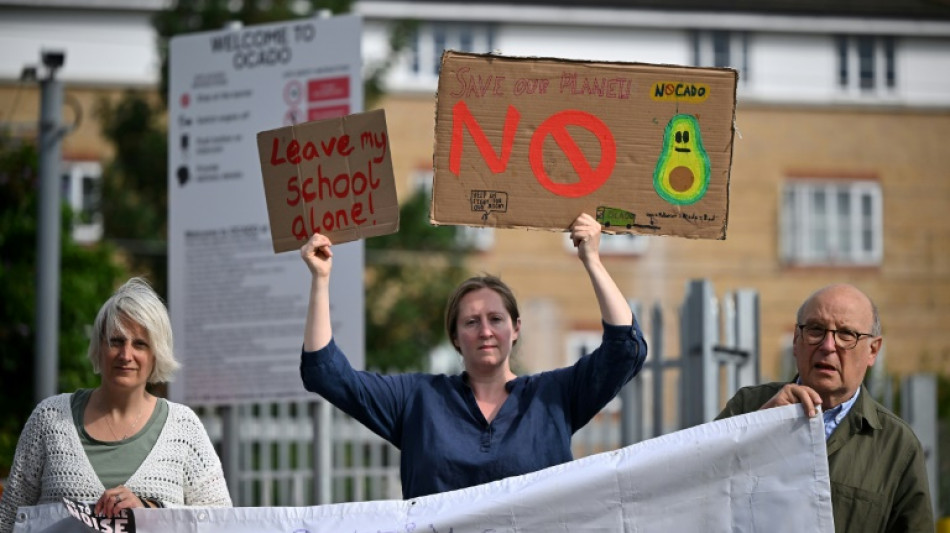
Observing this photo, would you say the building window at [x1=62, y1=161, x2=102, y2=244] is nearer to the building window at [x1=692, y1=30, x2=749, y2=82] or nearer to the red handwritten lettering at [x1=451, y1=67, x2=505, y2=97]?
the building window at [x1=692, y1=30, x2=749, y2=82]

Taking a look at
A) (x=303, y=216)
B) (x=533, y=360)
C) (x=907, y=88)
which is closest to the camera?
(x=303, y=216)

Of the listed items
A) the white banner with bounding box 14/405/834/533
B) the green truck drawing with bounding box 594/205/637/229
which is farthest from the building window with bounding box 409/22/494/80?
the white banner with bounding box 14/405/834/533

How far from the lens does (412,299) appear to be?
21484 millimetres

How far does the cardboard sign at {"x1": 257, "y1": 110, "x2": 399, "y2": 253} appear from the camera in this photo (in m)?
5.46

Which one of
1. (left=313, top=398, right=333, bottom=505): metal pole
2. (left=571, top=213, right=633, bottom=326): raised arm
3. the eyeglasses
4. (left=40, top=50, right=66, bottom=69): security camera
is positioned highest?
(left=40, top=50, right=66, bottom=69): security camera

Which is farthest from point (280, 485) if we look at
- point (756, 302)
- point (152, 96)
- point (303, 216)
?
point (152, 96)

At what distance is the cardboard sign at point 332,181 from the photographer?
5457 mm

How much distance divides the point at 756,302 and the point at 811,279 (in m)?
17.9

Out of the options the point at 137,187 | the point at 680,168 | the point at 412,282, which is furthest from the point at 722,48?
the point at 680,168

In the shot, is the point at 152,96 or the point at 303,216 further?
the point at 152,96

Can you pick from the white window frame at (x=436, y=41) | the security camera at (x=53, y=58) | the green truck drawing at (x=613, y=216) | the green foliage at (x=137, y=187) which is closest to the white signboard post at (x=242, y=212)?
the security camera at (x=53, y=58)

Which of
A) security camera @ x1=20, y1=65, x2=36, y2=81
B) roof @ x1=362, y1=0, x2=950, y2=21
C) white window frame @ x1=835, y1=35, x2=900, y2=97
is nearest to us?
security camera @ x1=20, y1=65, x2=36, y2=81

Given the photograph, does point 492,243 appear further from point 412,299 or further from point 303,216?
point 303,216

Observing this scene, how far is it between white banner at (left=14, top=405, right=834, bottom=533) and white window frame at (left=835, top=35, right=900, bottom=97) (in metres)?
24.5
